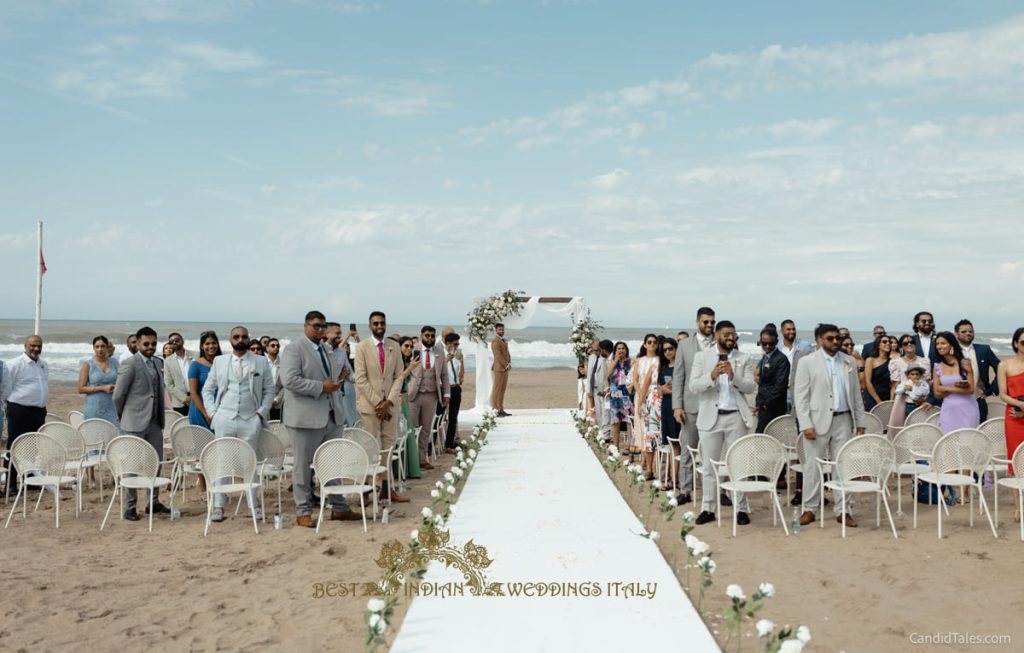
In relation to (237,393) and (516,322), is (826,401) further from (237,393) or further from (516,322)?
(516,322)

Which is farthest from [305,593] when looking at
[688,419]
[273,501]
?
[688,419]

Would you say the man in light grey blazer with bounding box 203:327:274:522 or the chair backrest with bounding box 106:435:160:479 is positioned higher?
the man in light grey blazer with bounding box 203:327:274:522

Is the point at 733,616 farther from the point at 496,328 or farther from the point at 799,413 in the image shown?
the point at 496,328

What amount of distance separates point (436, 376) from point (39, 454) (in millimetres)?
4763

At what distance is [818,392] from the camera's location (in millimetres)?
6758

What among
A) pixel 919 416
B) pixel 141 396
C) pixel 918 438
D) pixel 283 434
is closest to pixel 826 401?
pixel 918 438

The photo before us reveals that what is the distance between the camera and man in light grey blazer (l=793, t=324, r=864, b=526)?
6.73 m

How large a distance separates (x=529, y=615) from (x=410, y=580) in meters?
0.87

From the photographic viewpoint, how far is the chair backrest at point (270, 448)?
736cm

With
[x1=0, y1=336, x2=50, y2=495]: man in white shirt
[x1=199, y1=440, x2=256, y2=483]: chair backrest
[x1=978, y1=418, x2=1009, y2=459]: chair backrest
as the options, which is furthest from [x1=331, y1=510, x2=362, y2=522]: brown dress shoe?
[x1=978, y1=418, x2=1009, y2=459]: chair backrest

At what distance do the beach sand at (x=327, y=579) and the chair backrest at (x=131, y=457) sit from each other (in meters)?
0.54

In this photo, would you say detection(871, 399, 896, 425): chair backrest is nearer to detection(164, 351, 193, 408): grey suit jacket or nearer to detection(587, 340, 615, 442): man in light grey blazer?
detection(587, 340, 615, 442): man in light grey blazer

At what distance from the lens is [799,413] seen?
6867 millimetres

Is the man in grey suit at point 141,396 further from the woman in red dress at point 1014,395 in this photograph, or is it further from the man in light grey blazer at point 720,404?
the woman in red dress at point 1014,395
